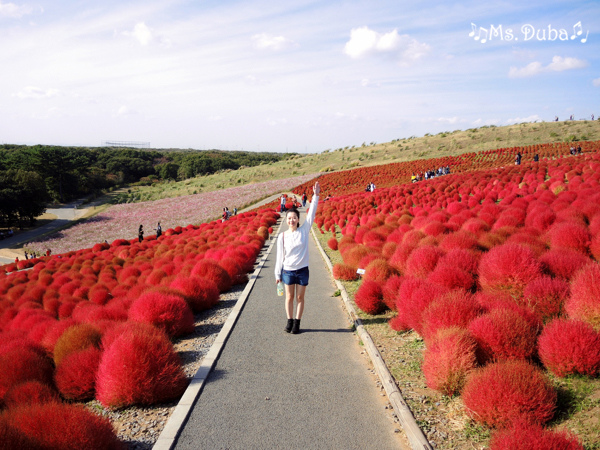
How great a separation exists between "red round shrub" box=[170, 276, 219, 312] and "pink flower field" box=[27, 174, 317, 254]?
3100cm

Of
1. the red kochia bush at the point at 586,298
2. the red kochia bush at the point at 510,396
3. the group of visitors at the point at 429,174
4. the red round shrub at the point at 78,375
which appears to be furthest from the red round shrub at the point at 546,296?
the group of visitors at the point at 429,174

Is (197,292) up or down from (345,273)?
up

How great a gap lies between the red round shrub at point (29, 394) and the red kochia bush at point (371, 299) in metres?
5.62

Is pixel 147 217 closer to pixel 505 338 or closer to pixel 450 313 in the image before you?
pixel 450 313

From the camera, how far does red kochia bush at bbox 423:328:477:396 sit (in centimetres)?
465

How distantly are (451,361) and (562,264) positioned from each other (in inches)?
121

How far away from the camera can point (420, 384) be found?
5234 millimetres

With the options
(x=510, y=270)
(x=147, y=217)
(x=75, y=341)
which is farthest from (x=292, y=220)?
(x=147, y=217)

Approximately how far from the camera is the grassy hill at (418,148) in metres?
59.1

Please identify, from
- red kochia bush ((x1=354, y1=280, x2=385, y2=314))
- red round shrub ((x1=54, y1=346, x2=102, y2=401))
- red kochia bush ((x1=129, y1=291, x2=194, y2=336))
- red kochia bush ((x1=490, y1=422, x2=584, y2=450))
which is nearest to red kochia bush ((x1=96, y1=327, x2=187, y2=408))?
red round shrub ((x1=54, y1=346, x2=102, y2=401))

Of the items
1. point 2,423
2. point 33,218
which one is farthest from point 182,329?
point 33,218

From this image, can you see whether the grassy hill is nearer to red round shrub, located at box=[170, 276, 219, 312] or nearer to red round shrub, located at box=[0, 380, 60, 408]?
red round shrub, located at box=[170, 276, 219, 312]

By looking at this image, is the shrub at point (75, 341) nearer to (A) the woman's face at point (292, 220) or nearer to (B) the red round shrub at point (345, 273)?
(A) the woman's face at point (292, 220)

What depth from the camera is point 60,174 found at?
81.0 meters
